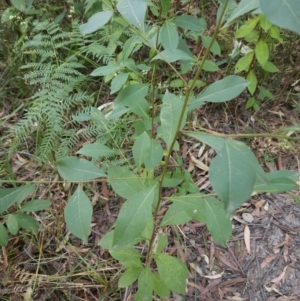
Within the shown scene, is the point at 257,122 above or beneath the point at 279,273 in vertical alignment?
above

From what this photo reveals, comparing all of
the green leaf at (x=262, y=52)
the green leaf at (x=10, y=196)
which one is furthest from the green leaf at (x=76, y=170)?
the green leaf at (x=262, y=52)

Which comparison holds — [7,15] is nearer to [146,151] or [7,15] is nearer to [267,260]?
[146,151]

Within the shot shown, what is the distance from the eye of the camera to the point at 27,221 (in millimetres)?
1270

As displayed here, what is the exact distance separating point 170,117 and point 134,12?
0.29 m

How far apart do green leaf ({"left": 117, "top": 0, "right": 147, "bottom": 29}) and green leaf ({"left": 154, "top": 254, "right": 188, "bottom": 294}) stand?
792 mm

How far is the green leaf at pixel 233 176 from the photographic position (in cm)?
60

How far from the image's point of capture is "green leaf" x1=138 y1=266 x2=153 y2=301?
1199mm

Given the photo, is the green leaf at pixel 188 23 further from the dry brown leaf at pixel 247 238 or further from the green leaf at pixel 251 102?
the dry brown leaf at pixel 247 238

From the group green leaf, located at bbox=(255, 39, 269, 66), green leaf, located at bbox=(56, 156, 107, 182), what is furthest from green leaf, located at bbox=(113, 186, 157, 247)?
green leaf, located at bbox=(255, 39, 269, 66)

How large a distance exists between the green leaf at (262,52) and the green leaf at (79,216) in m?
1.28

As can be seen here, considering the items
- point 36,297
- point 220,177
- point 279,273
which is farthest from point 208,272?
point 220,177

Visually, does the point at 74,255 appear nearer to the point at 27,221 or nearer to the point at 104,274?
the point at 104,274

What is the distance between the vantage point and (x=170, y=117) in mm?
979

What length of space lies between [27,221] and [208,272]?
87 centimetres
